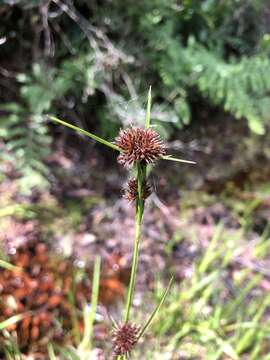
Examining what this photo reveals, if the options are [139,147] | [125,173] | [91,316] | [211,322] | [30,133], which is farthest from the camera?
[125,173]

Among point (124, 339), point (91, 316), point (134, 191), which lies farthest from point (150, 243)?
point (134, 191)

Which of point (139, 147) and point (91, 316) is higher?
point (139, 147)

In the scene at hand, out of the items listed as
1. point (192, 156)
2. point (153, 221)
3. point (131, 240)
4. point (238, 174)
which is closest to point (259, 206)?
point (238, 174)

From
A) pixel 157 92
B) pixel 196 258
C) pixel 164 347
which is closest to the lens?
pixel 164 347

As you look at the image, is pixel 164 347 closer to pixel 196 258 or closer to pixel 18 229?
pixel 196 258

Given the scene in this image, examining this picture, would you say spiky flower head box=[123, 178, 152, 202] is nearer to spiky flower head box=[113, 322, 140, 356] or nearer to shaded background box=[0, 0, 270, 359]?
spiky flower head box=[113, 322, 140, 356]

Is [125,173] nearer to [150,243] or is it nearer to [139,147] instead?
[150,243]
